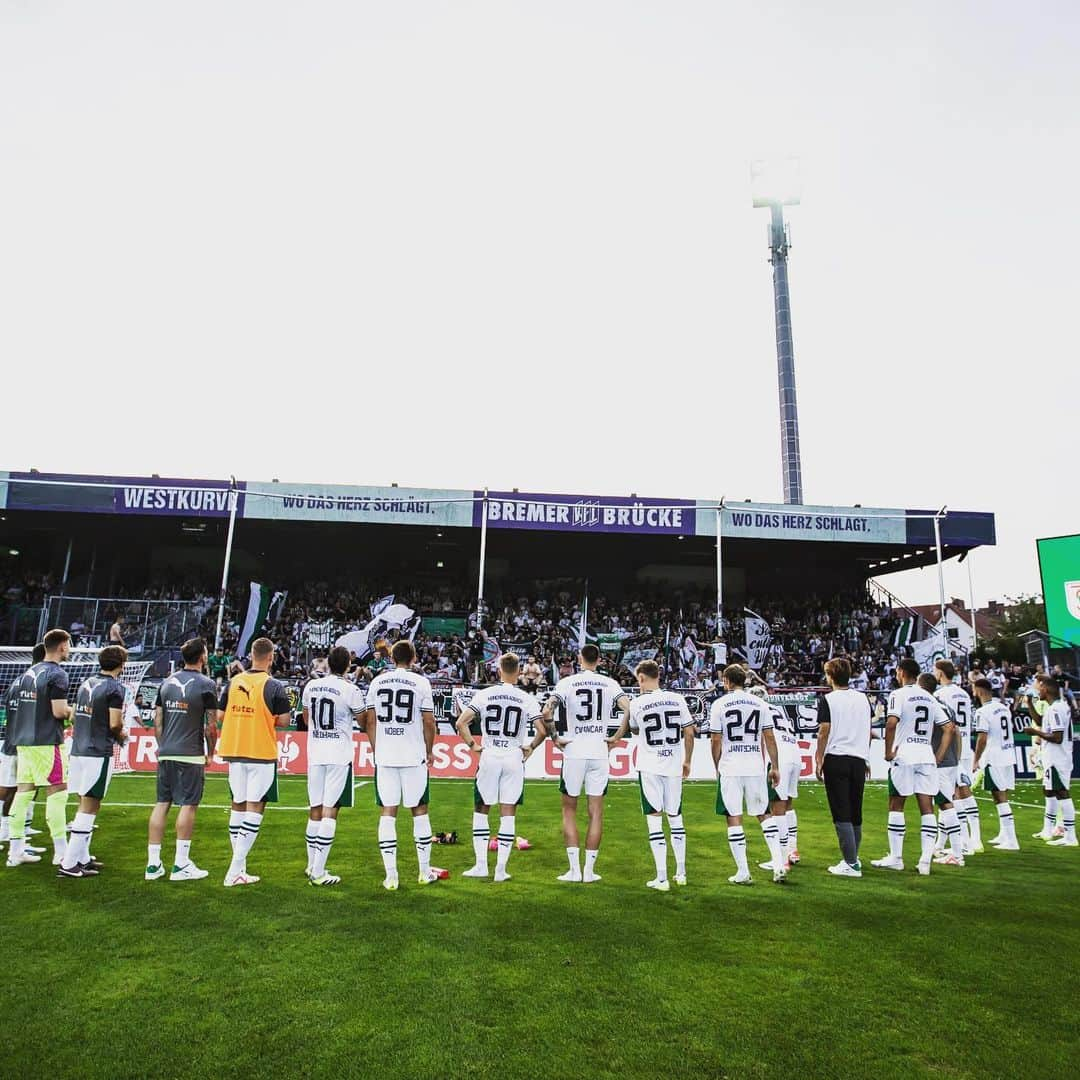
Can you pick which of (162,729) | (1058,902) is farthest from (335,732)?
(1058,902)

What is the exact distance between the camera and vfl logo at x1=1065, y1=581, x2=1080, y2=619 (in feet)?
94.9

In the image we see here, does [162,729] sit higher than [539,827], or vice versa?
[162,729]

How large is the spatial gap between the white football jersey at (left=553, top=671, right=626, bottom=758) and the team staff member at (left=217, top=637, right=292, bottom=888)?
2.86m

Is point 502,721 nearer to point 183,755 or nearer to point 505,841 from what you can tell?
point 505,841

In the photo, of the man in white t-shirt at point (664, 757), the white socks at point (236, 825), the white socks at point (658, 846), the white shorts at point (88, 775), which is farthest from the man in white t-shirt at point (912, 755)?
the white shorts at point (88, 775)

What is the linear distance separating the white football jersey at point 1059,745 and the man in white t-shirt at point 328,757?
31.6ft

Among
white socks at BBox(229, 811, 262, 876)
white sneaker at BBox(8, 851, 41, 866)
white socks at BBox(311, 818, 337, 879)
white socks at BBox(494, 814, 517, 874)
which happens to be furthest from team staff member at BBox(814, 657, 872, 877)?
white sneaker at BBox(8, 851, 41, 866)

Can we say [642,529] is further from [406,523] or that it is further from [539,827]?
[539,827]

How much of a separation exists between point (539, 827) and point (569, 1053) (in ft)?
24.1

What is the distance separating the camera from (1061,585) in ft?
96.5

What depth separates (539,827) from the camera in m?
11.2

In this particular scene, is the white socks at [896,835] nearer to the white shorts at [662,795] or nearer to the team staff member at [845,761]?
the team staff member at [845,761]

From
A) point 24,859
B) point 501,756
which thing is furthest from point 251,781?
point 24,859

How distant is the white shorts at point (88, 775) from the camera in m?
7.87
